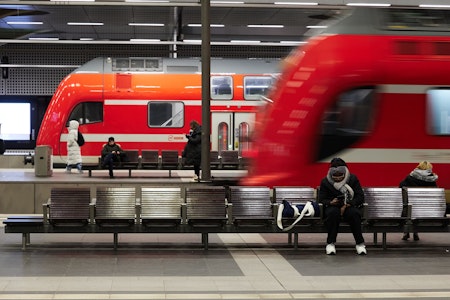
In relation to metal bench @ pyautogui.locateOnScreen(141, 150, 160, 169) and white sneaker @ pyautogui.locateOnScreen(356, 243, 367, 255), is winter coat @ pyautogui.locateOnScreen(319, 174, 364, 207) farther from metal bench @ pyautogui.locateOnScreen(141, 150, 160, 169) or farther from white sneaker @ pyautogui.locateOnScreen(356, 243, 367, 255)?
metal bench @ pyautogui.locateOnScreen(141, 150, 160, 169)

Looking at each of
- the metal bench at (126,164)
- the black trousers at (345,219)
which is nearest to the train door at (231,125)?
the metal bench at (126,164)

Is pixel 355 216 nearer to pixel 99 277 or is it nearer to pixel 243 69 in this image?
pixel 99 277

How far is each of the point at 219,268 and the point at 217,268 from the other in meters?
0.03

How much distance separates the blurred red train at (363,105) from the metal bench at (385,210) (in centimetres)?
190

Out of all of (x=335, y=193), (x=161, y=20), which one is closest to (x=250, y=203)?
(x=335, y=193)

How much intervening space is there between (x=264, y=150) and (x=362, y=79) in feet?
7.31

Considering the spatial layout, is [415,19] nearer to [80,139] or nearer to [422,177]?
[422,177]

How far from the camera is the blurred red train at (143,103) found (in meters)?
22.2

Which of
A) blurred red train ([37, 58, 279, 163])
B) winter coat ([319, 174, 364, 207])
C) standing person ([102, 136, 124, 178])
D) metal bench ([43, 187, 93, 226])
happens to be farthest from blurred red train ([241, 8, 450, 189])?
blurred red train ([37, 58, 279, 163])

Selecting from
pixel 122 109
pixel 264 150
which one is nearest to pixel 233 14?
pixel 122 109

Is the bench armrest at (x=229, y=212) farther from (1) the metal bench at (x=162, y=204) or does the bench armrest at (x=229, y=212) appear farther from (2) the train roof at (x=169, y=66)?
(2) the train roof at (x=169, y=66)

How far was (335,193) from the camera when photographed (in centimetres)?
1086

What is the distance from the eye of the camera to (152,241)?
1166 cm

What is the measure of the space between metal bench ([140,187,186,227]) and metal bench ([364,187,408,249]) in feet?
9.43
